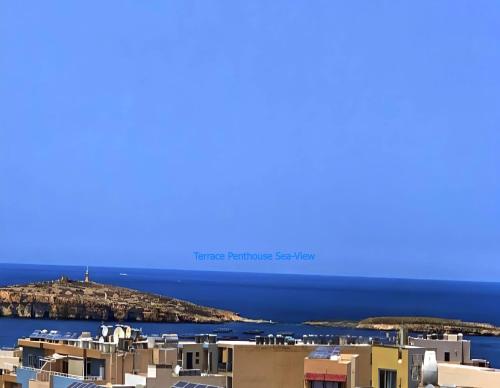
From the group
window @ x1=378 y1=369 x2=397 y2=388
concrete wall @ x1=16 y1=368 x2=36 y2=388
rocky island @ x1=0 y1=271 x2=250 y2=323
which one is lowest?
concrete wall @ x1=16 y1=368 x2=36 y2=388

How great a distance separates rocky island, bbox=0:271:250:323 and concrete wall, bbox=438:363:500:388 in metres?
130

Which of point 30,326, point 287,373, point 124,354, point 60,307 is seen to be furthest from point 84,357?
point 60,307

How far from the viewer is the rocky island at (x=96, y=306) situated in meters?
169

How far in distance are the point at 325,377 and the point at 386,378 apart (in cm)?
130

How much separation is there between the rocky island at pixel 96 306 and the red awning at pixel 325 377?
135 metres

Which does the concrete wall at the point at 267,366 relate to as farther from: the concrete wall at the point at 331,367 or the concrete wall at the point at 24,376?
the concrete wall at the point at 24,376

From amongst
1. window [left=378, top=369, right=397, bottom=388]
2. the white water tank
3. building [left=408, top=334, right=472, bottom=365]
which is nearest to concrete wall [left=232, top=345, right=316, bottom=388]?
window [left=378, top=369, right=397, bottom=388]

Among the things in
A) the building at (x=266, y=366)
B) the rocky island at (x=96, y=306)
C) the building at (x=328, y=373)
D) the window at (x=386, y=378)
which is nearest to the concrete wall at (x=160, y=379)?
the building at (x=266, y=366)

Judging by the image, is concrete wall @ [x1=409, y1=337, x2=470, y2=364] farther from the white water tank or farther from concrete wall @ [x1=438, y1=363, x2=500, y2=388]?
the white water tank

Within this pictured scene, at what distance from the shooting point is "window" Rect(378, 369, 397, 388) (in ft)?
93.9

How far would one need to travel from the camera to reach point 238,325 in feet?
512

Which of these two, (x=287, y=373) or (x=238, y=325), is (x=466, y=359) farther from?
(x=238, y=325)

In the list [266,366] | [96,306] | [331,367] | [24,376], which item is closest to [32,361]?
[24,376]

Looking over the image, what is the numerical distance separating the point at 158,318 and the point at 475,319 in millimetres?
31955
